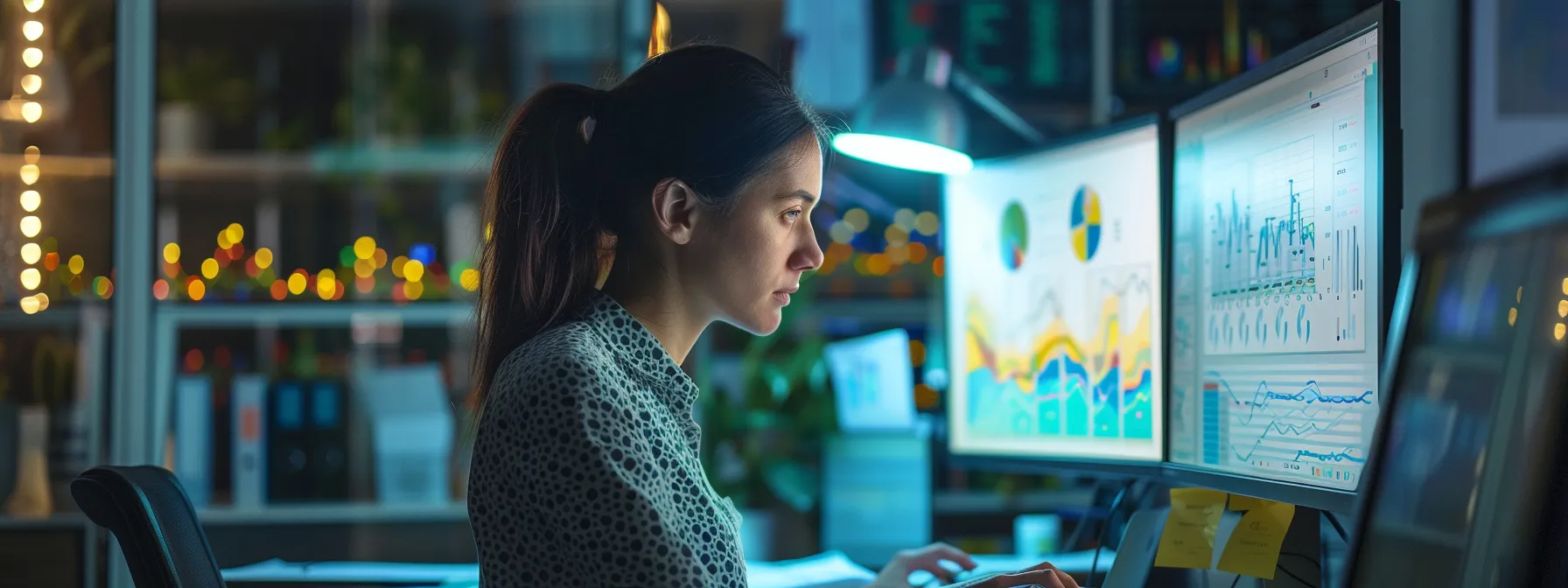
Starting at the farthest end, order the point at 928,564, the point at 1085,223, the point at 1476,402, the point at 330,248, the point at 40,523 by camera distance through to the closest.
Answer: the point at 330,248, the point at 40,523, the point at 1085,223, the point at 928,564, the point at 1476,402

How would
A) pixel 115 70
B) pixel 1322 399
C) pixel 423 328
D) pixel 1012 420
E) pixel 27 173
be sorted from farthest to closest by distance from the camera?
pixel 423 328, pixel 27 173, pixel 115 70, pixel 1012 420, pixel 1322 399

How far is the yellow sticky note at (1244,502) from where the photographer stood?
3.37ft

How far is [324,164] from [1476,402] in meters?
2.40

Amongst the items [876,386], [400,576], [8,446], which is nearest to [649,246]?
[400,576]

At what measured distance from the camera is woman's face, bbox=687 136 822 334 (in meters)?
0.95

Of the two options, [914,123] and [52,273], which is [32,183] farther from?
[914,123]

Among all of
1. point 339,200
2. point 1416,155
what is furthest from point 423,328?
point 1416,155

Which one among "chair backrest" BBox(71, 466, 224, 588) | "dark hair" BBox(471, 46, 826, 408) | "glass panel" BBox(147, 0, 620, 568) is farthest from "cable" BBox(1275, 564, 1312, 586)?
"glass panel" BBox(147, 0, 620, 568)

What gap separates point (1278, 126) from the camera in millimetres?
1004

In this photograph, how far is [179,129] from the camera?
8.07ft

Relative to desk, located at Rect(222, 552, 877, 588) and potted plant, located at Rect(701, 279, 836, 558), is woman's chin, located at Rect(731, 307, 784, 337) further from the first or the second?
potted plant, located at Rect(701, 279, 836, 558)

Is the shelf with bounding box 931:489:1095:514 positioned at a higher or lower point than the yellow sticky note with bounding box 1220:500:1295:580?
lower

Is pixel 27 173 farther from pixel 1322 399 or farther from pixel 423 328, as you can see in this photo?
→ pixel 1322 399

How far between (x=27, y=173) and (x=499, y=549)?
2.12 m
